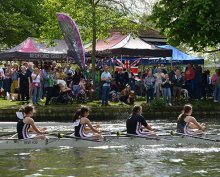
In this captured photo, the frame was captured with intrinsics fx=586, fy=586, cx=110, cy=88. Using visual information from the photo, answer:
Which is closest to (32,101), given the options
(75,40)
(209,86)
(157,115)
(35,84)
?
(35,84)

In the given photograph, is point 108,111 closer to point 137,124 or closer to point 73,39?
point 73,39

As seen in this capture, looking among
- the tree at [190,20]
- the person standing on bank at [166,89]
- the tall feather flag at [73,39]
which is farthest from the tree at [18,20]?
the person standing on bank at [166,89]

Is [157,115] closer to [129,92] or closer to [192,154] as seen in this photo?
[129,92]

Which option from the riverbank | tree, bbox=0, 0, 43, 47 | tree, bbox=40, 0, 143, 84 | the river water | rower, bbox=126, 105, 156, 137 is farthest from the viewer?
tree, bbox=0, 0, 43, 47

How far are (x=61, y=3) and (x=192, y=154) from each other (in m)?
18.0

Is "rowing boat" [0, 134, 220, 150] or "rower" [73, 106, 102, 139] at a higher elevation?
"rower" [73, 106, 102, 139]

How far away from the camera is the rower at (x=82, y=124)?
19.0m

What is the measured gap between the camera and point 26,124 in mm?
18453

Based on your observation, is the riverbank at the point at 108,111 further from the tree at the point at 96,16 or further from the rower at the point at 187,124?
the rower at the point at 187,124

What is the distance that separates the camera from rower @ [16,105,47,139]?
60.4 ft

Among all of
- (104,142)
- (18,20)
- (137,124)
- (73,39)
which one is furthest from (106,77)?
(18,20)

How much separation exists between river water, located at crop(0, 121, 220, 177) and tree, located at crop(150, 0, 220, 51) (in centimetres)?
1279

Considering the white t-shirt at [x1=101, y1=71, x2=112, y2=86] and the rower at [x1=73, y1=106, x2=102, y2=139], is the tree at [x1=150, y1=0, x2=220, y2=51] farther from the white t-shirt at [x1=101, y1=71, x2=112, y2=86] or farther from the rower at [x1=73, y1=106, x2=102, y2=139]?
the rower at [x1=73, y1=106, x2=102, y2=139]

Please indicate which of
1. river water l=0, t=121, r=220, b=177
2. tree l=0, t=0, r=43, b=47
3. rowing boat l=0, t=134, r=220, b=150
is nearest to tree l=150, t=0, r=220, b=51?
rowing boat l=0, t=134, r=220, b=150
